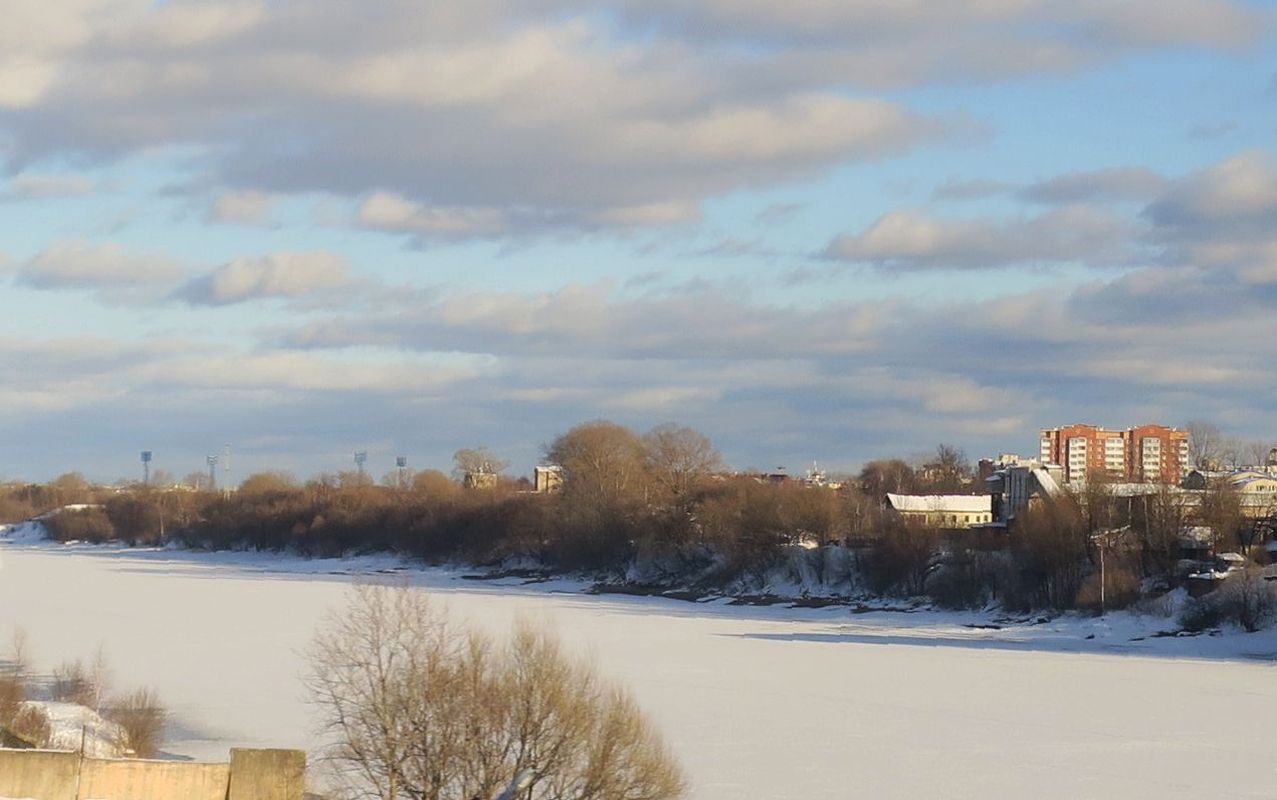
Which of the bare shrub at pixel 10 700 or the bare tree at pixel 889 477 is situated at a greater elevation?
the bare tree at pixel 889 477

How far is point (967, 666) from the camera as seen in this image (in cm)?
4216

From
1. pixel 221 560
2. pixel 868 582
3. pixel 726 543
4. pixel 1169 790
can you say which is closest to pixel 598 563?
pixel 726 543

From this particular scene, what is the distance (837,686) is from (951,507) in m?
69.3

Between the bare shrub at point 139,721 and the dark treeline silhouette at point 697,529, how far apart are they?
40.3 meters

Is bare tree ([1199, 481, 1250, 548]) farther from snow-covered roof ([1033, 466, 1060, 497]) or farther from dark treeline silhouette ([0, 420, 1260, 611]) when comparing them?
snow-covered roof ([1033, 466, 1060, 497])

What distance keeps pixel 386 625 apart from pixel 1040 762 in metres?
11.3

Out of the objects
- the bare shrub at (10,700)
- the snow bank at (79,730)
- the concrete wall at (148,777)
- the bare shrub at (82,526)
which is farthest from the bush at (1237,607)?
the bare shrub at (82,526)

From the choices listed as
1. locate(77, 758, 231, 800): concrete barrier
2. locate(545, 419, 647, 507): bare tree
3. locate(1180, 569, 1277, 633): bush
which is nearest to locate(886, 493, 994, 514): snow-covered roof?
locate(545, 419, 647, 507): bare tree

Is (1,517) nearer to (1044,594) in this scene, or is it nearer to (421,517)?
(421,517)

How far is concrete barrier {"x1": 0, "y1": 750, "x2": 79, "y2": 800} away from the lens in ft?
59.4

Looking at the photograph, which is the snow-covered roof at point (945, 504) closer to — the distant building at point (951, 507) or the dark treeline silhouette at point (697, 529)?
the distant building at point (951, 507)

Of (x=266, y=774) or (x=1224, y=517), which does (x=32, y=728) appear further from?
(x=1224, y=517)

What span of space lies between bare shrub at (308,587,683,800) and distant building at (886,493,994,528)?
76.1 metres

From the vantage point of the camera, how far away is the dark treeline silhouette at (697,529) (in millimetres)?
64188
